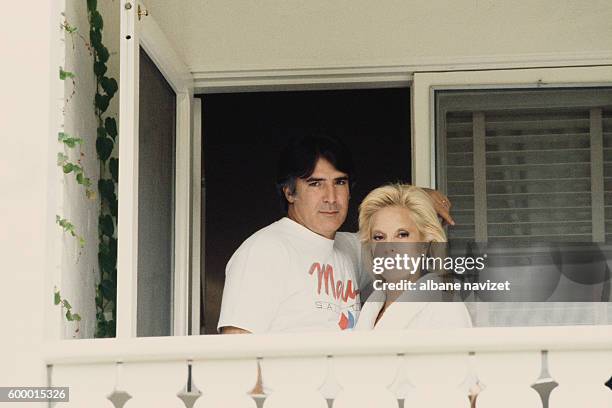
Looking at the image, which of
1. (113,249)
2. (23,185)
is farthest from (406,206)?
(23,185)

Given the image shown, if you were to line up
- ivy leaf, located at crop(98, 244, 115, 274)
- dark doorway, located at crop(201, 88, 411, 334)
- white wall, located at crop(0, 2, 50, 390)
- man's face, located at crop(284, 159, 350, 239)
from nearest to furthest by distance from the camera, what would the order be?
white wall, located at crop(0, 2, 50, 390), ivy leaf, located at crop(98, 244, 115, 274), man's face, located at crop(284, 159, 350, 239), dark doorway, located at crop(201, 88, 411, 334)

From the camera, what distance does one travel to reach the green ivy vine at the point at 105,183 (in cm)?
484

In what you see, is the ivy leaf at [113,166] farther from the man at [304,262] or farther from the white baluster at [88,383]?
the white baluster at [88,383]

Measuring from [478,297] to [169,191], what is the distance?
1.27 meters

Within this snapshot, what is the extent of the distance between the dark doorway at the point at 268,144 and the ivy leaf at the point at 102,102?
2.44 metres

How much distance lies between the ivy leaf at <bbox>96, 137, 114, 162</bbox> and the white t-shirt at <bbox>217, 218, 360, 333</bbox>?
0.61 metres

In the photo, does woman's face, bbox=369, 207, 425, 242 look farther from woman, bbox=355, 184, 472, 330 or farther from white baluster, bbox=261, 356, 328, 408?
white baluster, bbox=261, 356, 328, 408

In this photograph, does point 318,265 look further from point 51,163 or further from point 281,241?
point 51,163

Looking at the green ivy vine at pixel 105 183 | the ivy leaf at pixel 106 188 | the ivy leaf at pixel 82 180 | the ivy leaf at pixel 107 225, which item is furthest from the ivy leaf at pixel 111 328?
the ivy leaf at pixel 82 180

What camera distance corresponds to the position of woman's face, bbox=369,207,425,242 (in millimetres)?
4844

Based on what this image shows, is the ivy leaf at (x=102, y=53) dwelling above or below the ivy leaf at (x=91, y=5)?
below

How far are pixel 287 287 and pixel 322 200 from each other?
1.45ft

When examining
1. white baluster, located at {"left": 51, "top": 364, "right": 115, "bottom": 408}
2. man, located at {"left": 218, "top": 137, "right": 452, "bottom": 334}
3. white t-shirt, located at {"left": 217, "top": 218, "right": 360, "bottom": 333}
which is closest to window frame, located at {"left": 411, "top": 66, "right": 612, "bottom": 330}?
man, located at {"left": 218, "top": 137, "right": 452, "bottom": 334}

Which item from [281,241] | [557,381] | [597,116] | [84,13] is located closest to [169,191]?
[281,241]
